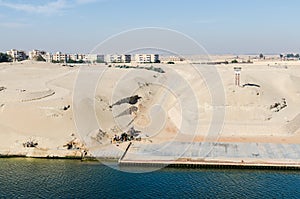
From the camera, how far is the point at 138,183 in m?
19.0

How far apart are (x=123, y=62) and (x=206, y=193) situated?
5877 centimetres

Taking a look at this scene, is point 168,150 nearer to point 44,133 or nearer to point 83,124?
point 83,124

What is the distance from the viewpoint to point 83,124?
25.7 metres

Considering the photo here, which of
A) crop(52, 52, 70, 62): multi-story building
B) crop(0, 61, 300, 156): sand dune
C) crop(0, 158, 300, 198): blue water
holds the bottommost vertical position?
crop(0, 158, 300, 198): blue water

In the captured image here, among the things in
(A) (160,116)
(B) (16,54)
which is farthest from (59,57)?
(A) (160,116)

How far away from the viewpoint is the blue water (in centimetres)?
1761

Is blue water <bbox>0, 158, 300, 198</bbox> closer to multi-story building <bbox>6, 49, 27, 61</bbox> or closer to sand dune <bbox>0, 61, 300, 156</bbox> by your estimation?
sand dune <bbox>0, 61, 300, 156</bbox>

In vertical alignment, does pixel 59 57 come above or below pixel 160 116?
above

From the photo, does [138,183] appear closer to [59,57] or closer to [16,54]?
[16,54]

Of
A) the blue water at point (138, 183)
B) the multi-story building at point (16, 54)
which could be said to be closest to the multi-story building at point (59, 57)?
the multi-story building at point (16, 54)

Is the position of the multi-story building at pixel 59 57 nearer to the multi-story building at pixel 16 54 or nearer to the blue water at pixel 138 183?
the multi-story building at pixel 16 54

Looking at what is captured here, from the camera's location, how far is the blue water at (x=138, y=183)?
1761cm

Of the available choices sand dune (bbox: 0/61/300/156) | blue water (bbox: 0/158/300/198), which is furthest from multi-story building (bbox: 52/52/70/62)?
blue water (bbox: 0/158/300/198)

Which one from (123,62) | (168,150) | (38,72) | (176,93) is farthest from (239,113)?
(123,62)
